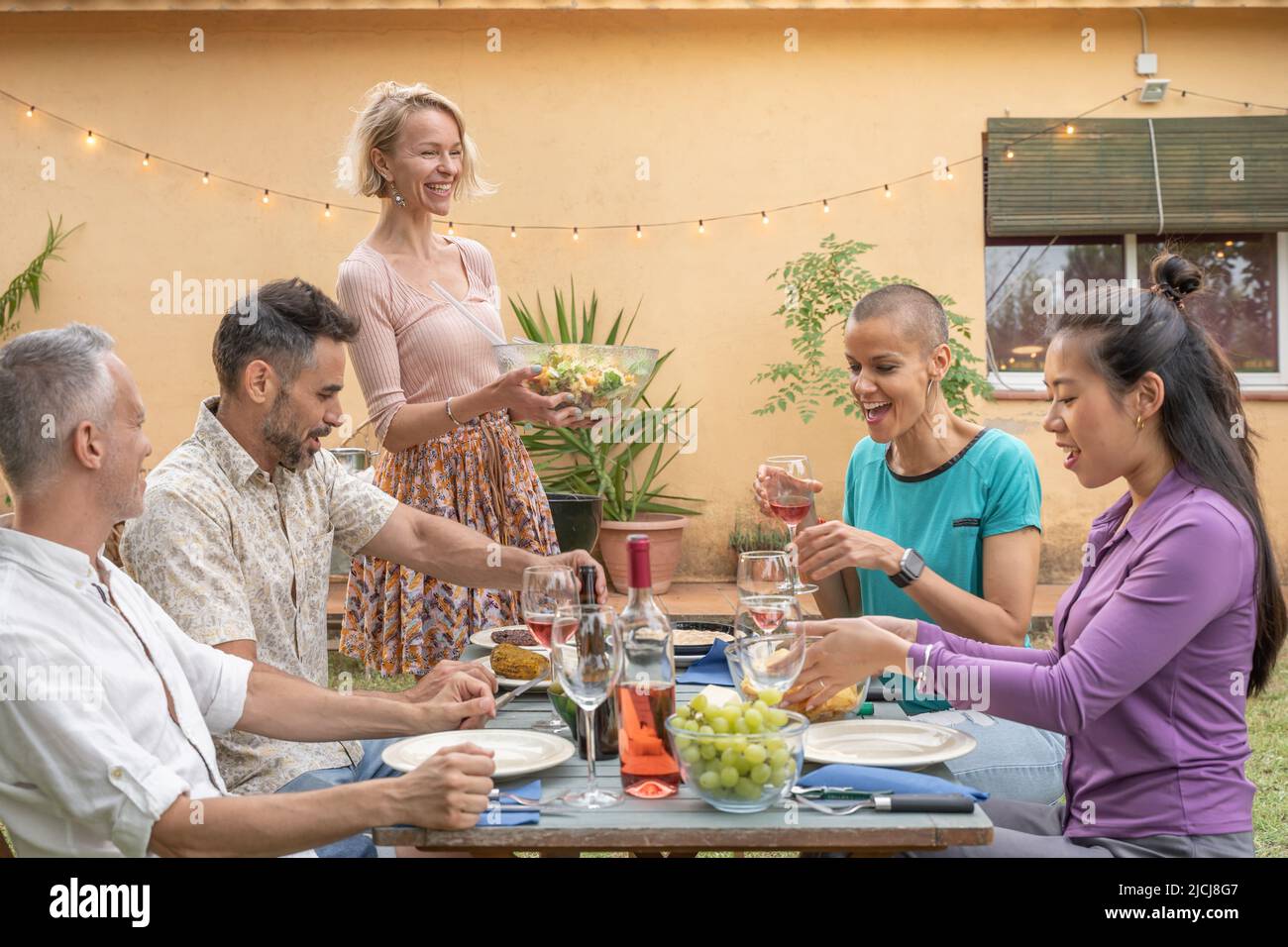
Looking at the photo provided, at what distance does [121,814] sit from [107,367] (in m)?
0.61

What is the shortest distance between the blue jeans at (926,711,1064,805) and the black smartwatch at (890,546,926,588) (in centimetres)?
29

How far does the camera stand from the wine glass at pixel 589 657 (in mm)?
1473

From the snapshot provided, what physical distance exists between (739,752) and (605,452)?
16.3ft

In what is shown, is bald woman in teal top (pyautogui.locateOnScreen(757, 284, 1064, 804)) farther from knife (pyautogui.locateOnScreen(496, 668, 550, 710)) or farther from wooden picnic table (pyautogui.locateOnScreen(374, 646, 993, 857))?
wooden picnic table (pyautogui.locateOnScreen(374, 646, 993, 857))

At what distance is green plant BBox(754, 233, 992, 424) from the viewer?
238 inches

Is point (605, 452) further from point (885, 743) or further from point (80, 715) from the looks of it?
point (80, 715)

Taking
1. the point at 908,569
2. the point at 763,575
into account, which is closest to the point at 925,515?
the point at 908,569

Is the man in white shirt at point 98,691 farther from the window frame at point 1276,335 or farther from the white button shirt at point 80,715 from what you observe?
the window frame at point 1276,335

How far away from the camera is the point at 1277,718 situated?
4.33 metres

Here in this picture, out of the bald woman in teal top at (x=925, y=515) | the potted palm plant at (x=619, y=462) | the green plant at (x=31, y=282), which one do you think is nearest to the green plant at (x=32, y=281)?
the green plant at (x=31, y=282)

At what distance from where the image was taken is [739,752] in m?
1.35
